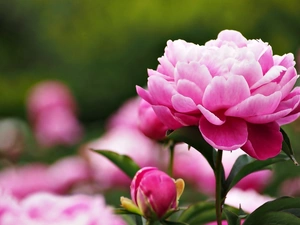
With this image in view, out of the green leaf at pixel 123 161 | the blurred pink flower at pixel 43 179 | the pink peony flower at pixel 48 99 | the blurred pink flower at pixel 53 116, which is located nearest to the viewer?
the green leaf at pixel 123 161

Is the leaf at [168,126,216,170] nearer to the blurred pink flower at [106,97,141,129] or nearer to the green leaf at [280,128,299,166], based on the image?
the green leaf at [280,128,299,166]

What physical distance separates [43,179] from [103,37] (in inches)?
141

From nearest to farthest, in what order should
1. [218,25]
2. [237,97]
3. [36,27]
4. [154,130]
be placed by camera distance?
[237,97]
[154,130]
[218,25]
[36,27]

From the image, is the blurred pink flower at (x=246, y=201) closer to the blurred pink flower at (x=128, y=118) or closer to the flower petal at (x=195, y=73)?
the flower petal at (x=195, y=73)

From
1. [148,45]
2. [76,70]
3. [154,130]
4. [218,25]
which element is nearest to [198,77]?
[154,130]

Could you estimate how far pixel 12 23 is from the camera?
6875 millimetres

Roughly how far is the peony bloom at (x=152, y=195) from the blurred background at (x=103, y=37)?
9.73ft

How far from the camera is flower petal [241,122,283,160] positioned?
0.98 meters

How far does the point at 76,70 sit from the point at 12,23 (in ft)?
3.45

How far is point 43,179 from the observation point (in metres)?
2.35

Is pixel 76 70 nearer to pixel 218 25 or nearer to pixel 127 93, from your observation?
pixel 127 93

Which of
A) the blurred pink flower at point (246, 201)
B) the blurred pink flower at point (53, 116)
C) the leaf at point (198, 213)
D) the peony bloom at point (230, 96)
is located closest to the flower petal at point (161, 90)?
the peony bloom at point (230, 96)

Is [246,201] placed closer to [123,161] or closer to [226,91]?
[123,161]

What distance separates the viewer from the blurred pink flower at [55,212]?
3.63ft
